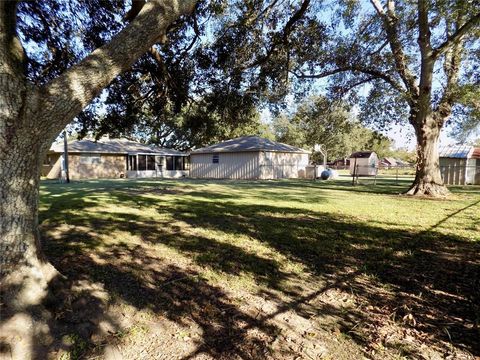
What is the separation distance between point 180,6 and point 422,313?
458cm

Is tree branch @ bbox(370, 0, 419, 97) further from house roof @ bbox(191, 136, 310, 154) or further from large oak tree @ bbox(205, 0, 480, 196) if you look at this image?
house roof @ bbox(191, 136, 310, 154)

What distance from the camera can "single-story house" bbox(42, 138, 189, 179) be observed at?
24.6 metres

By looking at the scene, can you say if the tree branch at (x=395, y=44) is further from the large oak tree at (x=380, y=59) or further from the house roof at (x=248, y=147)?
the house roof at (x=248, y=147)

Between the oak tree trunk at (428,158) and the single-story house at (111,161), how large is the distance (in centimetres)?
2176

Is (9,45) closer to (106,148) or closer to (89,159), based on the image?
(89,159)

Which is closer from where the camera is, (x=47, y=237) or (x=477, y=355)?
(x=477, y=355)

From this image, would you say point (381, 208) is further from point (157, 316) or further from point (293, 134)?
point (293, 134)

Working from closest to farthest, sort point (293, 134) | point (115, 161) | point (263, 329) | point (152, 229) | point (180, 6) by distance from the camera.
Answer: point (263, 329) < point (180, 6) < point (152, 229) < point (115, 161) < point (293, 134)

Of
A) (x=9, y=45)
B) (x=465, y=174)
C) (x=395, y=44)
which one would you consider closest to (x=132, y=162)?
(x=395, y=44)

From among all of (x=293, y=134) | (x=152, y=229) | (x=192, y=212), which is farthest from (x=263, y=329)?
(x=293, y=134)

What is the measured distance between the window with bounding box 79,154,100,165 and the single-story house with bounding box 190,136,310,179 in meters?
8.18

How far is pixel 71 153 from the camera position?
949 inches

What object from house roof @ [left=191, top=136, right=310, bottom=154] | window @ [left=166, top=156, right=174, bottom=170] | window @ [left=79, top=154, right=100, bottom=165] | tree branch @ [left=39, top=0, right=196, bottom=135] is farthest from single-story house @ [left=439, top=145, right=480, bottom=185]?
window @ [left=79, top=154, right=100, bottom=165]

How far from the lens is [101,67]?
307cm
